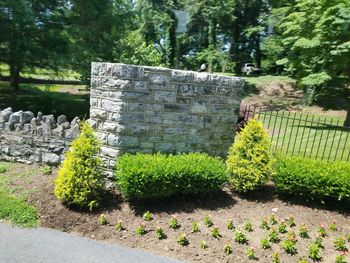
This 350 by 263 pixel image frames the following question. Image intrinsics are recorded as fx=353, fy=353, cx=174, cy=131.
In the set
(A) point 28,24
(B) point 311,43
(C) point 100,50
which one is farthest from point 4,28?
(B) point 311,43

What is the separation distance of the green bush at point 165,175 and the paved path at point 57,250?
957 mm

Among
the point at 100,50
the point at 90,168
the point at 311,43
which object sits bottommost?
the point at 90,168

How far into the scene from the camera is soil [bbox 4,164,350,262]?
4.66 meters

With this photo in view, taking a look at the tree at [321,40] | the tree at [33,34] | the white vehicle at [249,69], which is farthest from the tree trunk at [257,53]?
the tree at [33,34]

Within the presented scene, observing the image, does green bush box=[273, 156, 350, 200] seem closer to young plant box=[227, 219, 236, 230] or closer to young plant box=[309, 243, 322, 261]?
young plant box=[227, 219, 236, 230]

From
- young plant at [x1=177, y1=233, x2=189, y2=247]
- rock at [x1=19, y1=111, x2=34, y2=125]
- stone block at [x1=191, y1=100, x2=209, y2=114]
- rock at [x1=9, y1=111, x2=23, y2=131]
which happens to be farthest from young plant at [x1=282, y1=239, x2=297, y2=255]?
rock at [x1=9, y1=111, x2=23, y2=131]

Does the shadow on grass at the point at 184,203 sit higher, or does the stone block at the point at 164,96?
the stone block at the point at 164,96

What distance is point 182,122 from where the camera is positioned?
20.7 ft

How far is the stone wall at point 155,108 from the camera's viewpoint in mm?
5773

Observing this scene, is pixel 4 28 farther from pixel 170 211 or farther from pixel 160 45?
pixel 160 45

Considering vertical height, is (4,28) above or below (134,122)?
above

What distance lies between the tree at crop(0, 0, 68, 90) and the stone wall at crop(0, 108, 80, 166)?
11.3 ft

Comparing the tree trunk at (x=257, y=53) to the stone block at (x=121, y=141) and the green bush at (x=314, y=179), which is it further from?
the stone block at (x=121, y=141)

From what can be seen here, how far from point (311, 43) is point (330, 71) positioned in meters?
1.93
